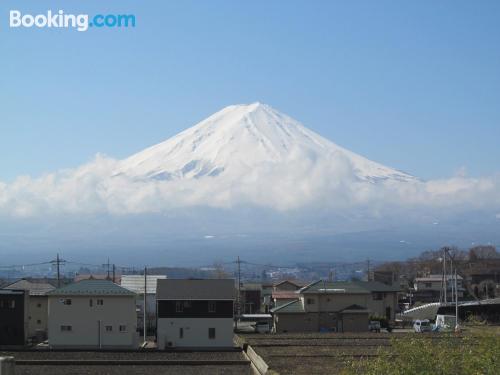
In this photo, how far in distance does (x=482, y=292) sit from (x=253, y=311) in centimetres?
2042

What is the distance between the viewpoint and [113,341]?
31.9 meters

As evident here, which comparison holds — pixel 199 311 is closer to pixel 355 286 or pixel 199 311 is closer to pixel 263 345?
pixel 263 345

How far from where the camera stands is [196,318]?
108ft

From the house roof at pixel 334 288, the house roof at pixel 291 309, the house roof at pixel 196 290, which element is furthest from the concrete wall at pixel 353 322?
the house roof at pixel 196 290

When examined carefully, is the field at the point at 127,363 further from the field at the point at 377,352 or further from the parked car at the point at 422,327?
the parked car at the point at 422,327

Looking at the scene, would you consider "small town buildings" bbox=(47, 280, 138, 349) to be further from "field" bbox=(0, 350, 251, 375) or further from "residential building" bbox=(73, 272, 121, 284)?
"residential building" bbox=(73, 272, 121, 284)

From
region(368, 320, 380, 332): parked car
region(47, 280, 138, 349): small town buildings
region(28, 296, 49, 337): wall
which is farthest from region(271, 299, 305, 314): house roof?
region(28, 296, 49, 337): wall

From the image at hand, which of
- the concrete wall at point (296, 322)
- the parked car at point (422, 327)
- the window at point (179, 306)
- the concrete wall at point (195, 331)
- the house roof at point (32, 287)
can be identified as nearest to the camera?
the concrete wall at point (195, 331)

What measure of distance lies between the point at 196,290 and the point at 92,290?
13.5 feet

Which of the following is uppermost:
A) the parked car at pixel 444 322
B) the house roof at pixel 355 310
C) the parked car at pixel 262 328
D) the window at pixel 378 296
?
the window at pixel 378 296

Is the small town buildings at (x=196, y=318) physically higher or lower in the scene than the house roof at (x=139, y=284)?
lower

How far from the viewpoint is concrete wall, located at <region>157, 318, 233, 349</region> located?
32500mm

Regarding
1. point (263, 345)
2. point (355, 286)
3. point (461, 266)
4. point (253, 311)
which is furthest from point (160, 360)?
point (461, 266)

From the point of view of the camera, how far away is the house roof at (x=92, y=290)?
32.0m
